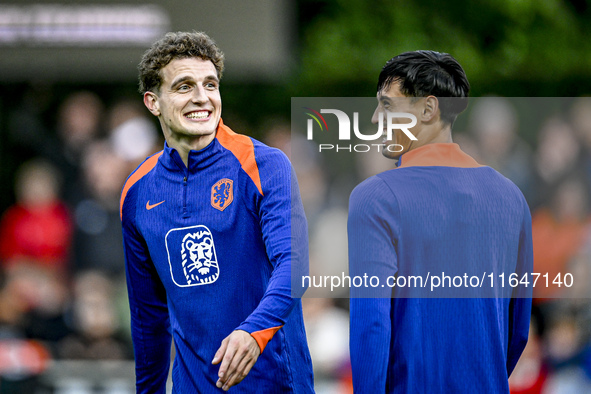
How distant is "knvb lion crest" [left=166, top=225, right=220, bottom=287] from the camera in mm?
3561

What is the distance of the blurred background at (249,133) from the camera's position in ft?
20.2

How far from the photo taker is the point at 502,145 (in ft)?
20.1

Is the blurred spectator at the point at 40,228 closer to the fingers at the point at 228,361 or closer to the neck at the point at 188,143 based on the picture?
the neck at the point at 188,143

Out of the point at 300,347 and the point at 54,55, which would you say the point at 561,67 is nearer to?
the point at 54,55

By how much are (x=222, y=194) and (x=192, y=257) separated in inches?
12.1

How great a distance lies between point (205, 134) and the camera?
3.71m

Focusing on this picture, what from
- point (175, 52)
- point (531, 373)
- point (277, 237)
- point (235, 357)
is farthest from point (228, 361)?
point (531, 373)

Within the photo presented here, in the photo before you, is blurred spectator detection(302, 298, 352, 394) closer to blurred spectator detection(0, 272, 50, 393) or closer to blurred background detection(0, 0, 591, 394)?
blurred background detection(0, 0, 591, 394)

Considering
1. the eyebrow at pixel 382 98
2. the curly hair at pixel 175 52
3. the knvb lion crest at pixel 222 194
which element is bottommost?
the knvb lion crest at pixel 222 194

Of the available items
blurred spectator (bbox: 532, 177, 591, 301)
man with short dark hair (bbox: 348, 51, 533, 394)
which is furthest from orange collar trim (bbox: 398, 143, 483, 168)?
blurred spectator (bbox: 532, 177, 591, 301)

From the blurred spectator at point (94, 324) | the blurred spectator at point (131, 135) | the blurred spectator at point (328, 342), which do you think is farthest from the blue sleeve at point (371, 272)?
the blurred spectator at point (131, 135)

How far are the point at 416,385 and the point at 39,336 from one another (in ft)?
17.0

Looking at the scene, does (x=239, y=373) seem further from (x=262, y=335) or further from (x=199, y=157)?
(x=199, y=157)

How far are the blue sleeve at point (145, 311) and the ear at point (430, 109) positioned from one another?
144cm
